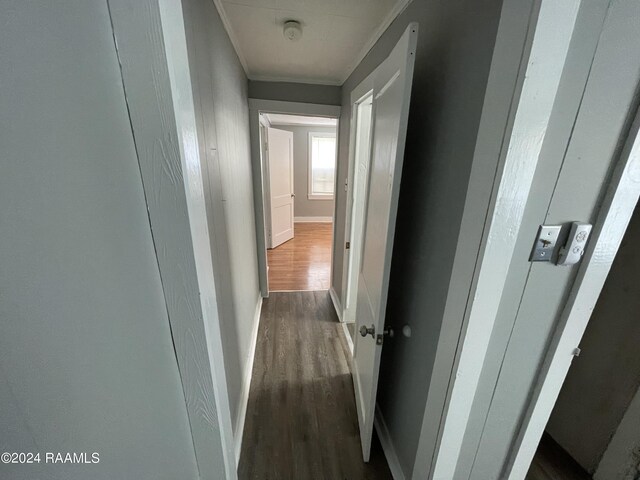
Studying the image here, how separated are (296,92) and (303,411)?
2.69 metres

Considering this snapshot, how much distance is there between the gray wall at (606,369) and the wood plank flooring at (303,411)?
3.26ft

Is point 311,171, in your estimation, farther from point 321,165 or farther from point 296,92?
point 296,92

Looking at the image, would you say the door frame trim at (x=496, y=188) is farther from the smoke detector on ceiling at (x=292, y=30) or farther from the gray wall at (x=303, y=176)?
the gray wall at (x=303, y=176)

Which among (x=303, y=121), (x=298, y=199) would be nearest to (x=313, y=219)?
(x=298, y=199)

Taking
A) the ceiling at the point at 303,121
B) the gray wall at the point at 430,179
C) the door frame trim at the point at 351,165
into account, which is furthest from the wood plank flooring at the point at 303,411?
the ceiling at the point at 303,121

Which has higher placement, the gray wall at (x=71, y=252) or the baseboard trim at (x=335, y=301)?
the gray wall at (x=71, y=252)

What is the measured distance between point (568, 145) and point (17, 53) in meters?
1.04

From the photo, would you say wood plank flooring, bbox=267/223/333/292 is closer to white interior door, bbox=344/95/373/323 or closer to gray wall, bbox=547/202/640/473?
white interior door, bbox=344/95/373/323

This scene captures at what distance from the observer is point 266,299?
2.75m

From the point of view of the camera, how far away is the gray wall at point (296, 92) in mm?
2260

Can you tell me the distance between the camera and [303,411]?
1515 millimetres

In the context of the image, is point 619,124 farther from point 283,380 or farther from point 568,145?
point 283,380

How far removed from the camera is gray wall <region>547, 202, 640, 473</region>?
3.30 ft

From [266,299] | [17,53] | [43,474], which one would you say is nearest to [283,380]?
[266,299]
